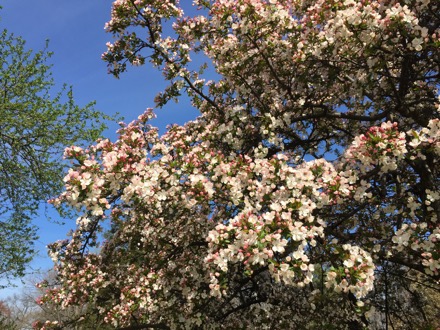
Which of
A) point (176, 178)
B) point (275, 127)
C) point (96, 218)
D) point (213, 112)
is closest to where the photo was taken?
point (176, 178)

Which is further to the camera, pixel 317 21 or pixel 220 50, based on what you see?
pixel 220 50

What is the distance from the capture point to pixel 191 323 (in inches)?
240

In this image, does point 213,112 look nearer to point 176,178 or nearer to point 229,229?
point 176,178

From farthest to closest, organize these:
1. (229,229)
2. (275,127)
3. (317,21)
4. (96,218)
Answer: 1. (96,218)
2. (275,127)
3. (317,21)
4. (229,229)

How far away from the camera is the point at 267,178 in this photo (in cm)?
475

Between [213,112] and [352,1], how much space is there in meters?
3.97

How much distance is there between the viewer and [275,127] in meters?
6.31

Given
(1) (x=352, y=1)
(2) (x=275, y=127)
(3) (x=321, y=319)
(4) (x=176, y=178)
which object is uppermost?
(1) (x=352, y=1)

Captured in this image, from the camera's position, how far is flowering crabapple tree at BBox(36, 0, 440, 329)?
170 inches

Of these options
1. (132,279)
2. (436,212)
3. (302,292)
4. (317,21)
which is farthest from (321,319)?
(317,21)

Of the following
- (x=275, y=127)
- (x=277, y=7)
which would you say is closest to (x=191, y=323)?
(x=275, y=127)

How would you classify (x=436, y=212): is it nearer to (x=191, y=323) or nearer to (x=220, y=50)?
(x=191, y=323)

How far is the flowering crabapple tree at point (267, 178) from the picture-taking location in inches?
170

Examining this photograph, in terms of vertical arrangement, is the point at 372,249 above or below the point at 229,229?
A: above
